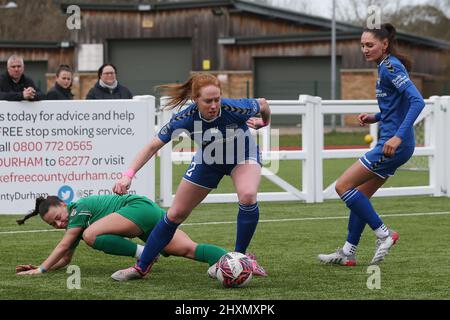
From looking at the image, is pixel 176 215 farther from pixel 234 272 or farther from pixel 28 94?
pixel 28 94

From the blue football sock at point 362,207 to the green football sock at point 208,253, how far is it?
1.15m

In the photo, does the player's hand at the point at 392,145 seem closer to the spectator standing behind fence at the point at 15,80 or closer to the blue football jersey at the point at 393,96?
the blue football jersey at the point at 393,96

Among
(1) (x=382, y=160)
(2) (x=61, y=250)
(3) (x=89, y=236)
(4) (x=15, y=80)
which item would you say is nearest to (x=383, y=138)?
(1) (x=382, y=160)

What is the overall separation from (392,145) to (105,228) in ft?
7.59

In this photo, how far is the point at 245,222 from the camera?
7.91 metres

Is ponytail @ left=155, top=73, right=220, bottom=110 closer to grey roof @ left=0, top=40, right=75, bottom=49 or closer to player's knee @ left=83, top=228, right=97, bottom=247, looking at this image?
player's knee @ left=83, top=228, right=97, bottom=247

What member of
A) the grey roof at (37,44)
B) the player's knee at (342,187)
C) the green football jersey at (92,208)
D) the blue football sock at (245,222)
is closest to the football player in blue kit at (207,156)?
the blue football sock at (245,222)

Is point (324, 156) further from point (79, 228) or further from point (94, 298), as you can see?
point (94, 298)

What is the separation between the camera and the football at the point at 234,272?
24.3 ft

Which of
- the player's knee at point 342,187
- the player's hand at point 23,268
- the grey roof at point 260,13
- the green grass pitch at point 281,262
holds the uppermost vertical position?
the grey roof at point 260,13

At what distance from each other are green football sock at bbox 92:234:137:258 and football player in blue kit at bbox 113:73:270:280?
370 mm

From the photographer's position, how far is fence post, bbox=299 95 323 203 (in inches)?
558

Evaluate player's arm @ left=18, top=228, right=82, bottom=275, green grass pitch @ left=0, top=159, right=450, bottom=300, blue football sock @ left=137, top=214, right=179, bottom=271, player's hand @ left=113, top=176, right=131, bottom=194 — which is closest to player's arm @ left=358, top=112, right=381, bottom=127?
green grass pitch @ left=0, top=159, right=450, bottom=300

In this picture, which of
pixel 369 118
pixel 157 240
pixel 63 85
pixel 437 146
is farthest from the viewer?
pixel 437 146
